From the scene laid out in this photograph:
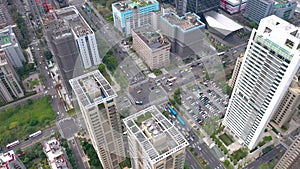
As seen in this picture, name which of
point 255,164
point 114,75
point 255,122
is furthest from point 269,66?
point 114,75

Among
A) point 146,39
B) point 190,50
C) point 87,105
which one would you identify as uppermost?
point 87,105

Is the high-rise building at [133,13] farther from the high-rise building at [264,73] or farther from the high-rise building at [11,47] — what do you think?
the high-rise building at [264,73]

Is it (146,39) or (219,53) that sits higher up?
(146,39)

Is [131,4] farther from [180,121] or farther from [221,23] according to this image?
[180,121]

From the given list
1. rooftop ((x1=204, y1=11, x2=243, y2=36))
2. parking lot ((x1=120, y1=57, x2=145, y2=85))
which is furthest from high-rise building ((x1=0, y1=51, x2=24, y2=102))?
rooftop ((x1=204, y1=11, x2=243, y2=36))

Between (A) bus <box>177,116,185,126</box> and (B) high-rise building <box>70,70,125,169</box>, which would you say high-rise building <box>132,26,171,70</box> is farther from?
(B) high-rise building <box>70,70,125,169</box>

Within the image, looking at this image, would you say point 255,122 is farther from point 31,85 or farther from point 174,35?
point 31,85

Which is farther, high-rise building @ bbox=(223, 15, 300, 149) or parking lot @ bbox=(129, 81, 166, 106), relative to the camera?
parking lot @ bbox=(129, 81, 166, 106)
